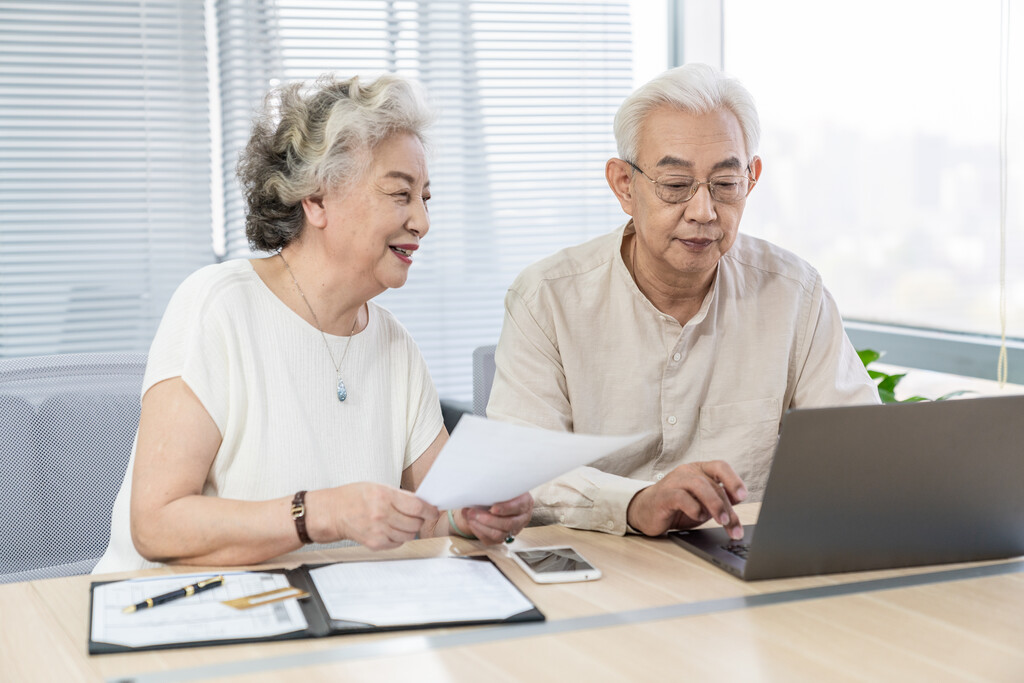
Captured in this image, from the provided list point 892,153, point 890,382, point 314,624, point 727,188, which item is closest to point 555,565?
point 314,624

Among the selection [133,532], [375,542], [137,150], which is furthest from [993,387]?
[137,150]

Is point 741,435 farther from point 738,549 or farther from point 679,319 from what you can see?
point 738,549

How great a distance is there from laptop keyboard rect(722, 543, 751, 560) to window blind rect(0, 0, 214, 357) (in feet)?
7.45

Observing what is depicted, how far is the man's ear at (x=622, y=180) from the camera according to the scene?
6.22ft

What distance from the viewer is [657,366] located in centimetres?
191

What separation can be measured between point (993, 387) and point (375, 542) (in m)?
1.84

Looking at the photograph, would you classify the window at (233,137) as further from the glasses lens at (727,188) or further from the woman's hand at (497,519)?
the woman's hand at (497,519)

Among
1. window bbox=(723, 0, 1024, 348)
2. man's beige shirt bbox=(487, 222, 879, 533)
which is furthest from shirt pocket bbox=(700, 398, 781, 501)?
window bbox=(723, 0, 1024, 348)

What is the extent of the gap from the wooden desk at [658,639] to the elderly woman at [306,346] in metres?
0.24

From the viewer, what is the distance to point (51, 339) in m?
3.11

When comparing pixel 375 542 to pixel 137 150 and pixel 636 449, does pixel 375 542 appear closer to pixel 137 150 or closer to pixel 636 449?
pixel 636 449

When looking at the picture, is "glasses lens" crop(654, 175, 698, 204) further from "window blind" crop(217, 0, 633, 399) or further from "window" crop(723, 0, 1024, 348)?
"window blind" crop(217, 0, 633, 399)

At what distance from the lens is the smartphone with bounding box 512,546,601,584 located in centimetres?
130

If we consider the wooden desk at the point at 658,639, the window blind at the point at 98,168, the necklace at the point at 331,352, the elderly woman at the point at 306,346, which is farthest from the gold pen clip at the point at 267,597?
the window blind at the point at 98,168
